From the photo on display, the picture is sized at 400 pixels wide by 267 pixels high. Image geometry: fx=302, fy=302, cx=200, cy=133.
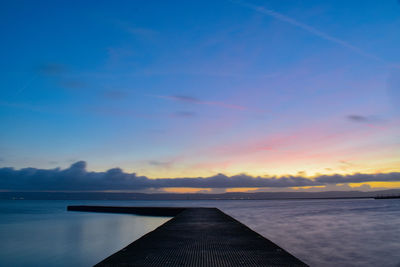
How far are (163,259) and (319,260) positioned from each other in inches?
315

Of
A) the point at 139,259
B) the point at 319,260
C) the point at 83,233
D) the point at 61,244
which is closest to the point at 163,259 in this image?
the point at 139,259

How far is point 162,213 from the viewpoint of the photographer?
44062mm

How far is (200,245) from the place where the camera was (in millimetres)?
9438

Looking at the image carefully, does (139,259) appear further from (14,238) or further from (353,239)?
(14,238)

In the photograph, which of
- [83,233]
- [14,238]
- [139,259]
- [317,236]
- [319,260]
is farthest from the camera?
[83,233]

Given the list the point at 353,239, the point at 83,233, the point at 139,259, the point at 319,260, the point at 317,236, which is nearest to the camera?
the point at 139,259

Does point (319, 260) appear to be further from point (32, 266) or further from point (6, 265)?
point (6, 265)

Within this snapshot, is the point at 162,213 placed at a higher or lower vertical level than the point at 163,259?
lower

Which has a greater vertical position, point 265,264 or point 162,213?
point 265,264

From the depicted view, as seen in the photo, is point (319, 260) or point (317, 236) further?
point (317, 236)

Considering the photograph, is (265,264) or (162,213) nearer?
(265,264)

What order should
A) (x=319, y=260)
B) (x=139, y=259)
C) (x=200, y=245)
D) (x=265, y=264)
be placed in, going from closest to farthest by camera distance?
(x=265, y=264) → (x=139, y=259) → (x=200, y=245) → (x=319, y=260)

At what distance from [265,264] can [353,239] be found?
44.4 ft

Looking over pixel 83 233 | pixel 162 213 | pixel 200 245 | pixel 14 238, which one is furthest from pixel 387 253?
pixel 162 213
